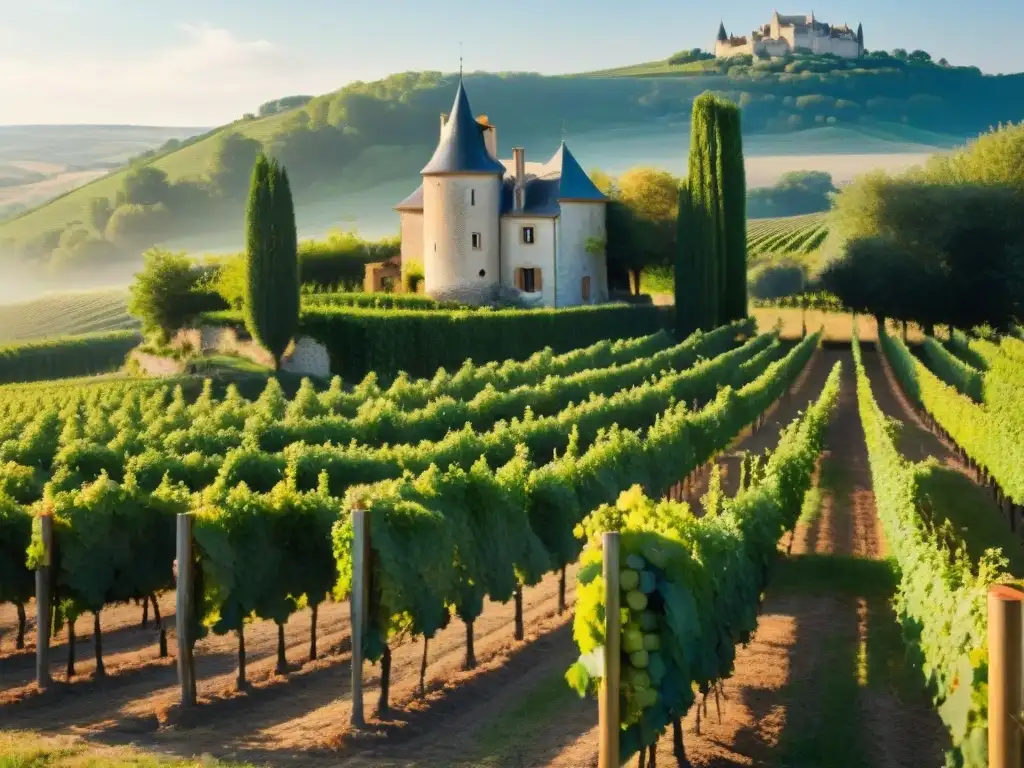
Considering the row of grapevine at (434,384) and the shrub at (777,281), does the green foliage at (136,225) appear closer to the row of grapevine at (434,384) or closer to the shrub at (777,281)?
the shrub at (777,281)

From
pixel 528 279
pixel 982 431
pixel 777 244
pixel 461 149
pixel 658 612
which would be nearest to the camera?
pixel 658 612

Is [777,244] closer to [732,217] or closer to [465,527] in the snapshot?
[732,217]

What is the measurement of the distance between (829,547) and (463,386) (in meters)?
10.1

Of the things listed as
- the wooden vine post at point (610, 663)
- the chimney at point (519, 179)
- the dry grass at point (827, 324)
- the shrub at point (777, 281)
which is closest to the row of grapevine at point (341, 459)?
the wooden vine post at point (610, 663)

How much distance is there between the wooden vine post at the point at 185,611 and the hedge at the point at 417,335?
2761 centimetres

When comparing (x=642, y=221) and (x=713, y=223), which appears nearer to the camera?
(x=713, y=223)

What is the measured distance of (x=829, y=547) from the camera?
56.1 ft

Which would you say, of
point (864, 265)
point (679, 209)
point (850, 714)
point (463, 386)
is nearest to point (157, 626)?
point (850, 714)

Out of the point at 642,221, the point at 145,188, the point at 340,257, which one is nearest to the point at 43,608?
the point at 642,221

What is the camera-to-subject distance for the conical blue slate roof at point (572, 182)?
50250 millimetres

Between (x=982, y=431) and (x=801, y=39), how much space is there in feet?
567

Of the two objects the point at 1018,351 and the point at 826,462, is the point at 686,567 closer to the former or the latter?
the point at 826,462

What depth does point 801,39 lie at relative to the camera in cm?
18025

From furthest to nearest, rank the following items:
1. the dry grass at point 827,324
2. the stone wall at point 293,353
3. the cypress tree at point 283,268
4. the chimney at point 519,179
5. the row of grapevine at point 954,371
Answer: the dry grass at point 827,324, the chimney at point 519,179, the stone wall at point 293,353, the cypress tree at point 283,268, the row of grapevine at point 954,371
